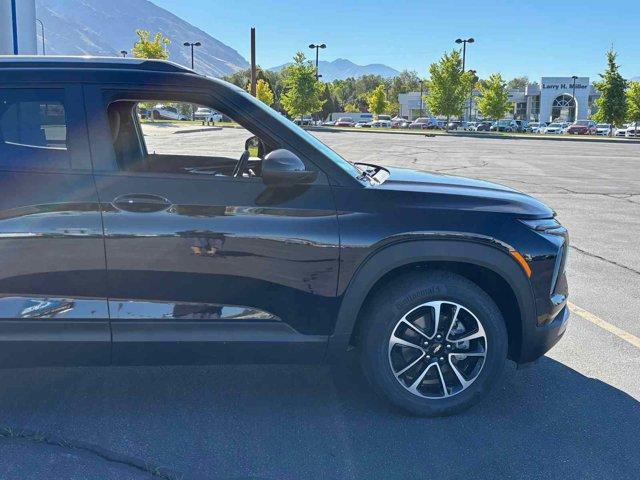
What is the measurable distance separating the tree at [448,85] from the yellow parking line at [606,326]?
52.1 meters

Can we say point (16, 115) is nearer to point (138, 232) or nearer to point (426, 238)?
point (138, 232)

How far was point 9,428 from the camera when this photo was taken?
126 inches

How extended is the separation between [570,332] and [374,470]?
256 centimetres

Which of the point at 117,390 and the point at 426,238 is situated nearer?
the point at 426,238

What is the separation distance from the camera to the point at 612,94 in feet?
172

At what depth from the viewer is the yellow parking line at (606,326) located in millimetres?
4629

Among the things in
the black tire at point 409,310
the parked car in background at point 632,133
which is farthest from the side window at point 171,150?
the parked car in background at point 632,133

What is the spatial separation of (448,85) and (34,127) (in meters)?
54.8

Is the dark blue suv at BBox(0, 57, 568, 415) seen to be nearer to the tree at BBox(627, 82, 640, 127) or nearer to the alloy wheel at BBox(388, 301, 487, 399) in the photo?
the alloy wheel at BBox(388, 301, 487, 399)

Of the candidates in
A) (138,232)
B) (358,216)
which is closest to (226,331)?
(138,232)

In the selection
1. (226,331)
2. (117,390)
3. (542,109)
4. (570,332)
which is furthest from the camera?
(542,109)

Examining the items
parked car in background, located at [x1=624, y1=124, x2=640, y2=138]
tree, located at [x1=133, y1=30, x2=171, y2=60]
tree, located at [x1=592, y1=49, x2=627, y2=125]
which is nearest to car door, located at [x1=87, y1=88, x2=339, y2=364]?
tree, located at [x1=133, y1=30, x2=171, y2=60]

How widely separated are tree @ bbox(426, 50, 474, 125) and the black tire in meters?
54.2

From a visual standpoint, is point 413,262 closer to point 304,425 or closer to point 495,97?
point 304,425
